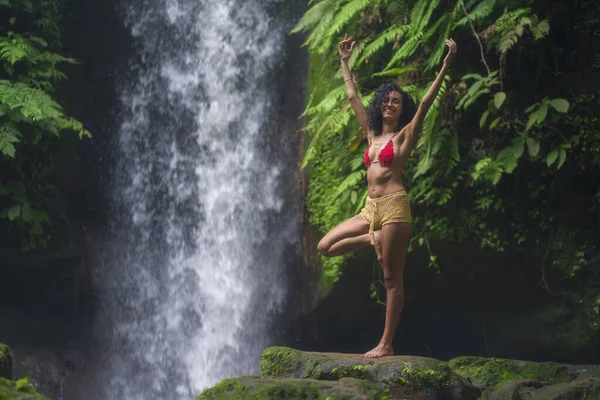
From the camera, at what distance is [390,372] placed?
482 centimetres

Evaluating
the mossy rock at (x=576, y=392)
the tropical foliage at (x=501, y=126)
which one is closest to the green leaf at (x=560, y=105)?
the tropical foliage at (x=501, y=126)

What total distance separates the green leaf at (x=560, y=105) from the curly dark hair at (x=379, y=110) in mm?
1872

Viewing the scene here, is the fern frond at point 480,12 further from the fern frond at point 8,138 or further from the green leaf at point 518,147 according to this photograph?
the fern frond at point 8,138

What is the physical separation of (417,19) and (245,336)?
16.8 ft

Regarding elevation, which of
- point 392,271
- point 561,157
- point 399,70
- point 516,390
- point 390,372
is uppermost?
point 399,70

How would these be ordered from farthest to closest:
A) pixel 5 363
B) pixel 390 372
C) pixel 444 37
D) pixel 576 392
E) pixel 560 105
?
pixel 444 37 → pixel 560 105 → pixel 390 372 → pixel 576 392 → pixel 5 363

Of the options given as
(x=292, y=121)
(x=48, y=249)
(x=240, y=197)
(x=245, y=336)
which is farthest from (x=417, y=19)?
(x=48, y=249)

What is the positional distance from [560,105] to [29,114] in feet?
20.0

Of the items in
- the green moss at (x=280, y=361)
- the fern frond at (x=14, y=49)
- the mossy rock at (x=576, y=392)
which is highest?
the fern frond at (x=14, y=49)

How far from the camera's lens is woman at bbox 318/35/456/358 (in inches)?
209

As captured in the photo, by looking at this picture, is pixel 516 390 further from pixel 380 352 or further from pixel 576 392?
pixel 380 352

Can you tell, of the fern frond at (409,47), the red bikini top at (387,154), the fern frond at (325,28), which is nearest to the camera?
the red bikini top at (387,154)

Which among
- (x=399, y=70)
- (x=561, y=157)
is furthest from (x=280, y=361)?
(x=399, y=70)

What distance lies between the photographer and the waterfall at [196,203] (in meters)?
10.2
